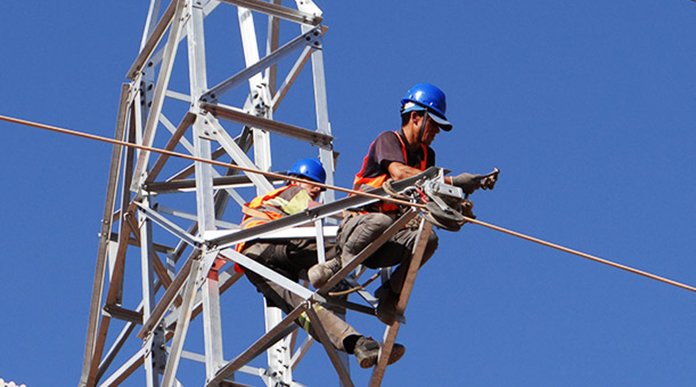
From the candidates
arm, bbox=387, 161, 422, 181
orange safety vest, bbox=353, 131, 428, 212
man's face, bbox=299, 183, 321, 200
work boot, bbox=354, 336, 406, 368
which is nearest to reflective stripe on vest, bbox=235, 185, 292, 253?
man's face, bbox=299, 183, 321, 200

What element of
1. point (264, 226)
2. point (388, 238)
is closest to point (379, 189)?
point (388, 238)

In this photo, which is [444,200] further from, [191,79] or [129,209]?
[129,209]

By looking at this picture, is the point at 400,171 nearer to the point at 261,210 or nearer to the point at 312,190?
the point at 261,210

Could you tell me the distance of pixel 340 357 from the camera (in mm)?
12445

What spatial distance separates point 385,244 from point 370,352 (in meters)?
0.94

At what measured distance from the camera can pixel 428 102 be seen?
13.0 metres

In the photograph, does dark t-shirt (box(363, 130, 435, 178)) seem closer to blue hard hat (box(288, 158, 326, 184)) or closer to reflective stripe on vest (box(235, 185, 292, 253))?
reflective stripe on vest (box(235, 185, 292, 253))

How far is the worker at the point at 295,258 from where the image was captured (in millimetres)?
12195

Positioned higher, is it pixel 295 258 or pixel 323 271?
pixel 295 258

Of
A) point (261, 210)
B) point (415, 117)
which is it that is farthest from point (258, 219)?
point (415, 117)

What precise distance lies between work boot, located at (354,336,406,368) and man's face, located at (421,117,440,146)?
6.46 feet

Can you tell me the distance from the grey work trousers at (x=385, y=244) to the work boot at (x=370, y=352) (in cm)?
51

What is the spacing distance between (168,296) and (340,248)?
2184 millimetres

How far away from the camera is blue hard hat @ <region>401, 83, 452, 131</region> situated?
13005mm
